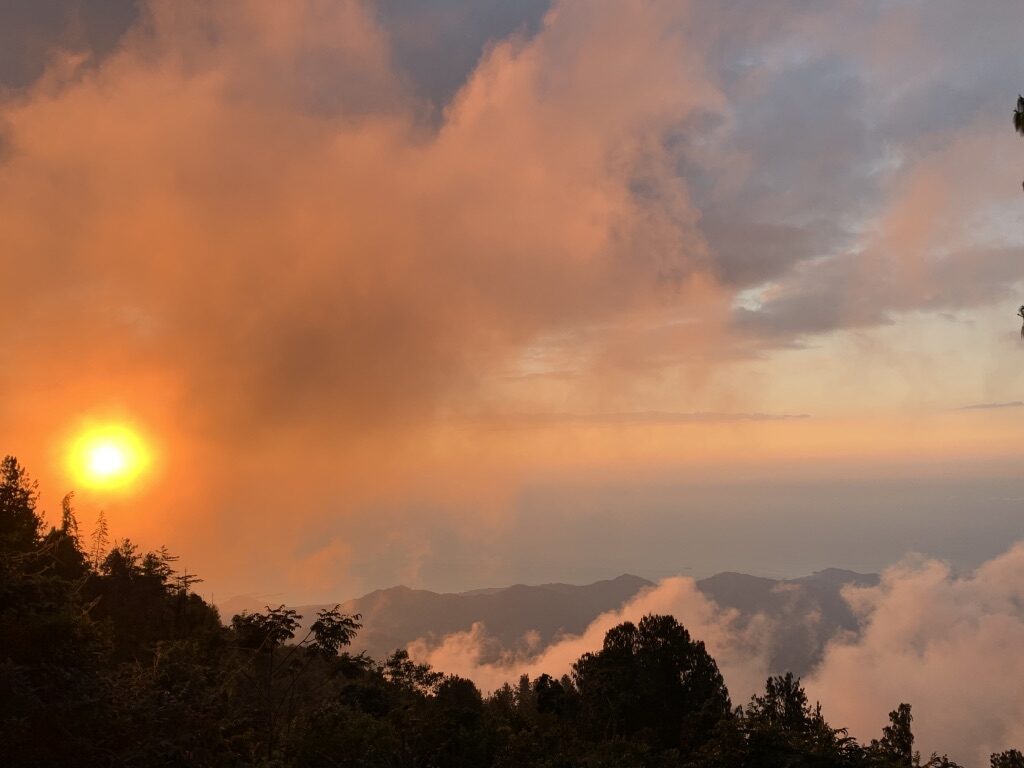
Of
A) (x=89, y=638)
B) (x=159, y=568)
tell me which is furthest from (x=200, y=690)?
(x=159, y=568)

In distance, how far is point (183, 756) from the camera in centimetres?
1683

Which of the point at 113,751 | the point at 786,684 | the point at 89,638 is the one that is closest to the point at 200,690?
the point at 89,638

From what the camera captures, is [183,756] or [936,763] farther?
[936,763]

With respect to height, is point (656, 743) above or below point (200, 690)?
below

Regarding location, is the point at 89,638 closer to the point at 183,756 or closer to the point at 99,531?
the point at 183,756

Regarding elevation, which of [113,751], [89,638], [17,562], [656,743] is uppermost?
[17,562]

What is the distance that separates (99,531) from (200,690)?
4040 inches

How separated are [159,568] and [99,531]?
47.9 metres

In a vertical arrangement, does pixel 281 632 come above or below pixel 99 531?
below

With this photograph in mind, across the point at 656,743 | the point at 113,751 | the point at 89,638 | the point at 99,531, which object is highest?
the point at 99,531

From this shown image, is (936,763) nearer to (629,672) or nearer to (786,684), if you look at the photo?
(786,684)

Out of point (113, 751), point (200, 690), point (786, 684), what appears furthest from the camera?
point (786, 684)

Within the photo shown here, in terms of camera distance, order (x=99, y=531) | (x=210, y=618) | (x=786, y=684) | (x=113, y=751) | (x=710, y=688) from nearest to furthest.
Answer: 1. (x=113, y=751)
2. (x=786, y=684)
3. (x=710, y=688)
4. (x=210, y=618)
5. (x=99, y=531)

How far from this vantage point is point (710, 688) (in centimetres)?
6169
